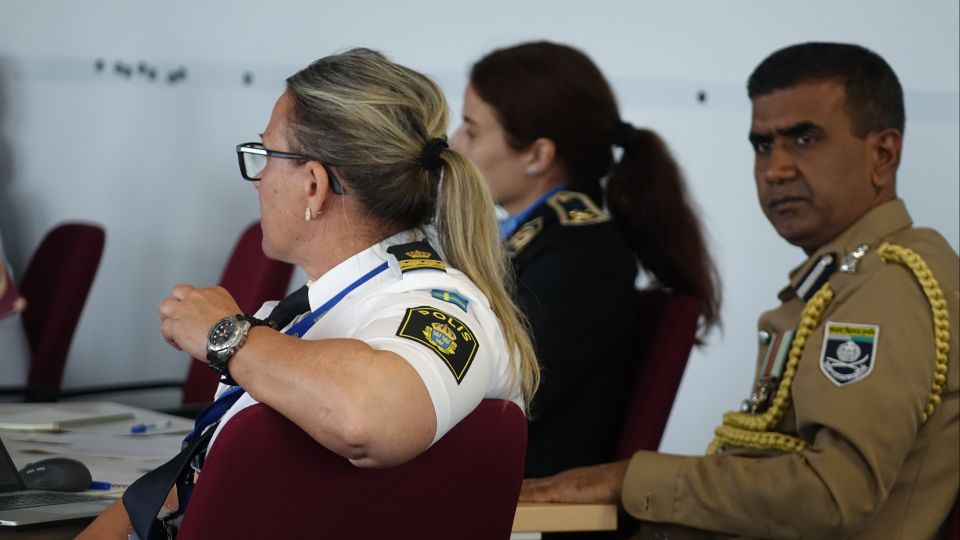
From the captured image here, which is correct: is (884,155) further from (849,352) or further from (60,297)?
(60,297)

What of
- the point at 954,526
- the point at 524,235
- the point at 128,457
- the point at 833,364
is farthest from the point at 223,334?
the point at 524,235

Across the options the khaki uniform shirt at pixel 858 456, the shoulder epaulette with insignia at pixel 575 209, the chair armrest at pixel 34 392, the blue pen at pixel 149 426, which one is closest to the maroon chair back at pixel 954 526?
the khaki uniform shirt at pixel 858 456

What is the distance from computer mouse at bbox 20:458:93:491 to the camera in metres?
1.53

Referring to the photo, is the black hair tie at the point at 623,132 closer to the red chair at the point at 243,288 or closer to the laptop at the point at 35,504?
the red chair at the point at 243,288

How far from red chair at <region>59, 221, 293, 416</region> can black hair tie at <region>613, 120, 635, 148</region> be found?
2.63 feet

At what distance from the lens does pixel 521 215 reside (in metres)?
2.50

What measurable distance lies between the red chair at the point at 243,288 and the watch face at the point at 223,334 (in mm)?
1389

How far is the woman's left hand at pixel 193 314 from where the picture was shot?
125 centimetres

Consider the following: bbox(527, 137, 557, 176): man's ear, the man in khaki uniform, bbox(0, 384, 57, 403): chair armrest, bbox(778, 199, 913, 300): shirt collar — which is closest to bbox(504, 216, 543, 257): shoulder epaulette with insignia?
bbox(527, 137, 557, 176): man's ear

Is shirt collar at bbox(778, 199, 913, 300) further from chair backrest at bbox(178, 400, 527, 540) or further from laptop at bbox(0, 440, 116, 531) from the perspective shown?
laptop at bbox(0, 440, 116, 531)

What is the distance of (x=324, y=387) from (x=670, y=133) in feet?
6.78

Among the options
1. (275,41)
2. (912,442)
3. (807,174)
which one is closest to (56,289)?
(275,41)

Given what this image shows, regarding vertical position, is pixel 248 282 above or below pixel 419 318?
below

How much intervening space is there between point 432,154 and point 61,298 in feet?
6.63
